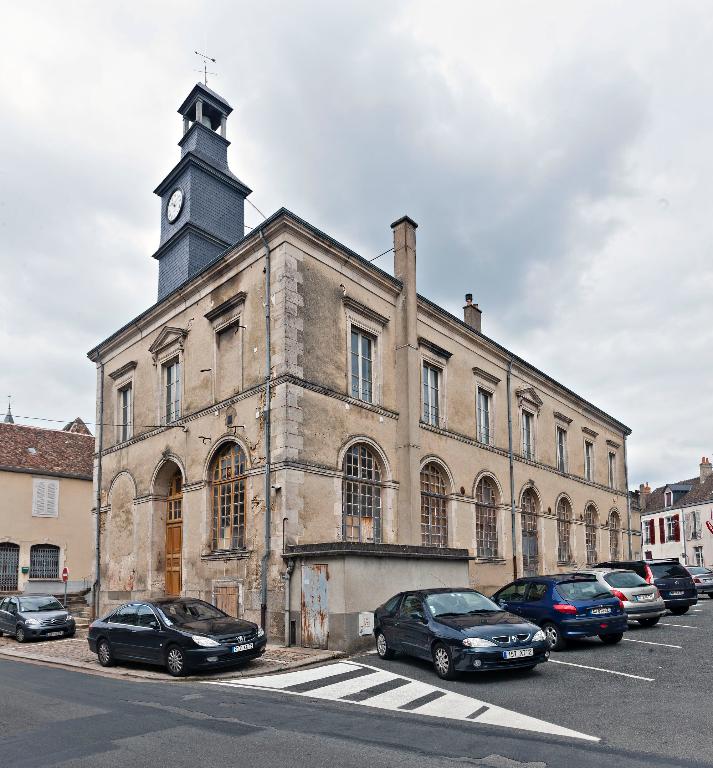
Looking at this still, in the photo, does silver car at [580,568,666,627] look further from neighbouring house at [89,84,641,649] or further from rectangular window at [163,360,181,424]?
rectangular window at [163,360,181,424]

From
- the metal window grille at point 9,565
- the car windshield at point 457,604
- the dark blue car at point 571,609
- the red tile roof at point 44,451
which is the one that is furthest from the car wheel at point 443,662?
the red tile roof at point 44,451

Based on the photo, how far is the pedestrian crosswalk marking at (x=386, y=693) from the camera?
8.03 metres

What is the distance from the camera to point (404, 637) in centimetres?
1196

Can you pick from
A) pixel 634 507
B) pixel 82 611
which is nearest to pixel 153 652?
pixel 82 611

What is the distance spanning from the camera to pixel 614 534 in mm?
36656

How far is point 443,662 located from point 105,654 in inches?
263

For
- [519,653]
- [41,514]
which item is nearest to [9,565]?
[41,514]

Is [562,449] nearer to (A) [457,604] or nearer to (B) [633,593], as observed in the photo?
(B) [633,593]

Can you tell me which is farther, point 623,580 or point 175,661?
point 623,580

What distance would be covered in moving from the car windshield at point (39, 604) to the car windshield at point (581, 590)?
48.5ft

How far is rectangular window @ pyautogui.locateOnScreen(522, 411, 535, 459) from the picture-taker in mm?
28141

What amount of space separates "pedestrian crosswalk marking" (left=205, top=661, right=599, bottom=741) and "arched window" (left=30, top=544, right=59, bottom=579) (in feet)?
78.8

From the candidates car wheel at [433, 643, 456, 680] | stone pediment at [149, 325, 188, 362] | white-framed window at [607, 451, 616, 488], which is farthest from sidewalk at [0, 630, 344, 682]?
white-framed window at [607, 451, 616, 488]

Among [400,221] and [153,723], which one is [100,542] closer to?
[400,221]
